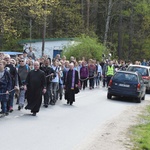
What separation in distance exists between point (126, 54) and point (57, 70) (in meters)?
46.3

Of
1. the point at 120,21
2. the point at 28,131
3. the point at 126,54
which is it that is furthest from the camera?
the point at 126,54

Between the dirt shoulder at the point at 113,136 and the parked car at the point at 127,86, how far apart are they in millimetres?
5378

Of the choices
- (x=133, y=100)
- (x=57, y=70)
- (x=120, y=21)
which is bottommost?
(x=133, y=100)

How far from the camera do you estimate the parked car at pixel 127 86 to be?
20328 mm

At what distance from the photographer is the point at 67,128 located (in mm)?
11305

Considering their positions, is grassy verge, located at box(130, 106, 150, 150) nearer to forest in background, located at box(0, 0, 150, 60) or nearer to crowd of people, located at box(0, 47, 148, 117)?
crowd of people, located at box(0, 47, 148, 117)

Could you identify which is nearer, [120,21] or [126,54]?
[120,21]

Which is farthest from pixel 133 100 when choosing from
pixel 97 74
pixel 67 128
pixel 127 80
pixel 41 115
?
pixel 67 128

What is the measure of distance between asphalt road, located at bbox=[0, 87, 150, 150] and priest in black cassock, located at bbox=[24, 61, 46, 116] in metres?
0.39

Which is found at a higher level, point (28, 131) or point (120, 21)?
point (120, 21)

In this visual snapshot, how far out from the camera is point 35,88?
44.0 ft

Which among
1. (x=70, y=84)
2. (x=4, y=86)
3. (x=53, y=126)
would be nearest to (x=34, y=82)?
(x=4, y=86)

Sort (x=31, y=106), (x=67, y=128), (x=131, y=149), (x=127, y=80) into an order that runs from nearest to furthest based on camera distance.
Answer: (x=131, y=149)
(x=67, y=128)
(x=31, y=106)
(x=127, y=80)

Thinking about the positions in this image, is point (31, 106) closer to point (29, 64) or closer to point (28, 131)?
point (28, 131)
